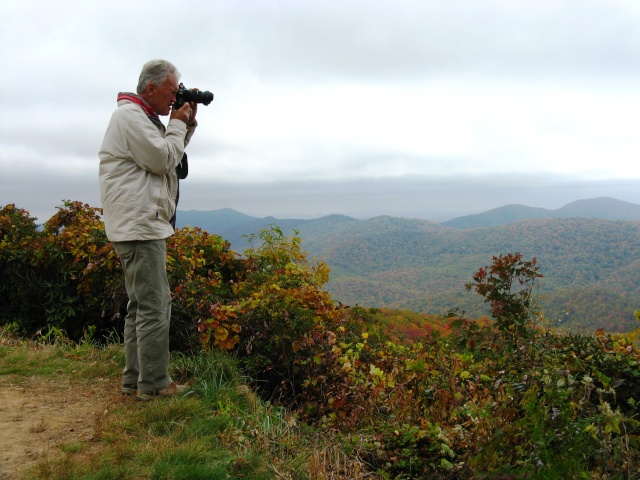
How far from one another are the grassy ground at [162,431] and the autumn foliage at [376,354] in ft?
1.15

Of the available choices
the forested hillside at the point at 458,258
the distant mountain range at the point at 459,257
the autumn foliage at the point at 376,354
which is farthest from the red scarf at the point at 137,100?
the distant mountain range at the point at 459,257

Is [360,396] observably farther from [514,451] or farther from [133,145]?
[133,145]

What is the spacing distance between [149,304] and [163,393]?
675mm

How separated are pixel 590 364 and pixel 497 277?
1.68m

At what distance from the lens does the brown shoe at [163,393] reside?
141 inches

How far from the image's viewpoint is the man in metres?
3.34

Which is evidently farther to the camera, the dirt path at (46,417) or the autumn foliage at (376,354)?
the dirt path at (46,417)

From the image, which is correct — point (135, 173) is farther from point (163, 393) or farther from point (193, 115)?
point (163, 393)

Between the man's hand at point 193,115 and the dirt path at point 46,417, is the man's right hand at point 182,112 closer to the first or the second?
the man's hand at point 193,115

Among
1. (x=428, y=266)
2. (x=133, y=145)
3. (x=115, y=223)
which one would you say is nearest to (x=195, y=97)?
(x=133, y=145)

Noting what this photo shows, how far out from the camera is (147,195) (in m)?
3.36

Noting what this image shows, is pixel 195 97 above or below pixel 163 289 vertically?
above

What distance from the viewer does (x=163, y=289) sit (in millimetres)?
3545

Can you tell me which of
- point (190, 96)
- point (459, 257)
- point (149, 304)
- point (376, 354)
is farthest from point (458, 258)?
point (149, 304)
